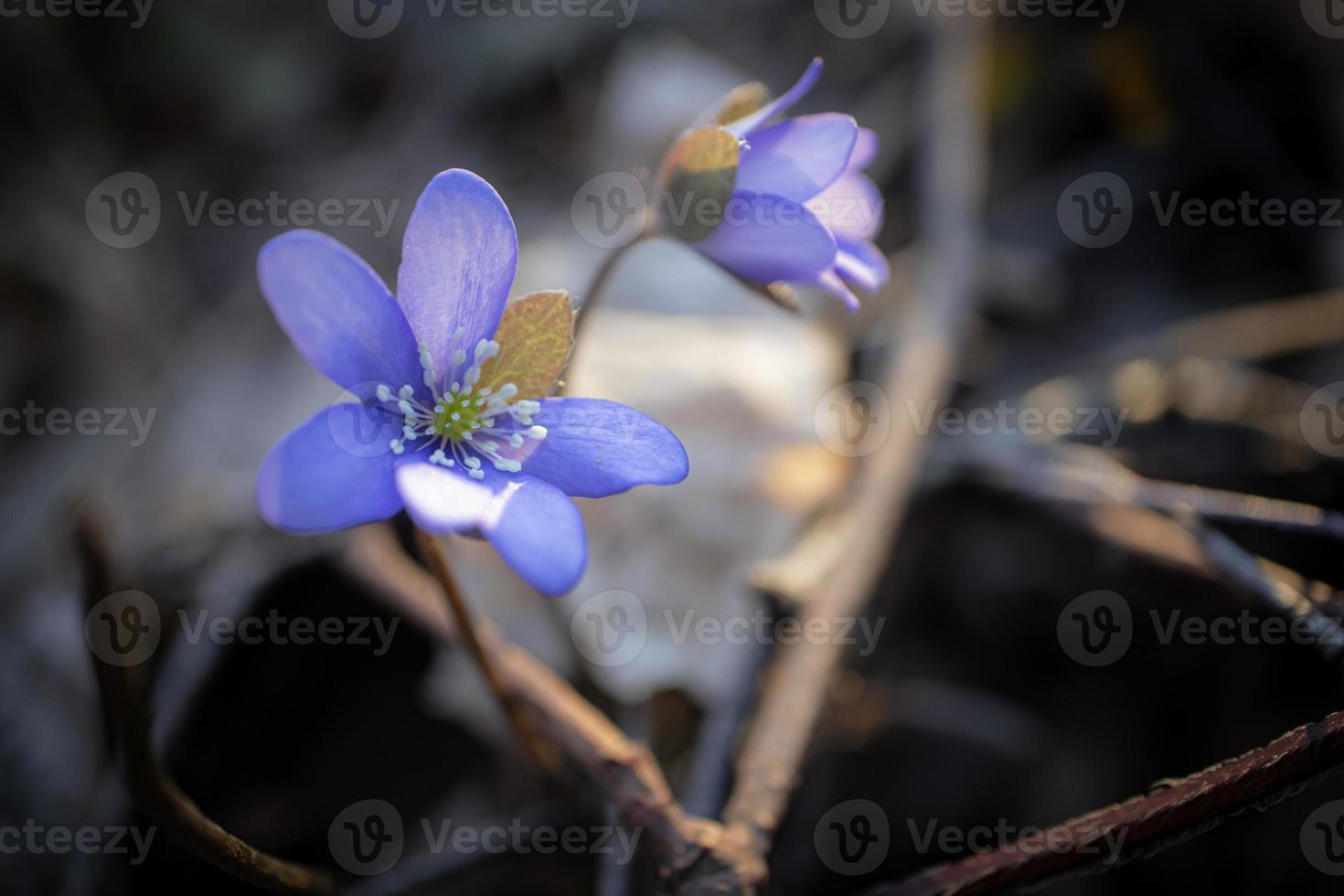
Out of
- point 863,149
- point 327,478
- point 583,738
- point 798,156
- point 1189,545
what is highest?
point 863,149

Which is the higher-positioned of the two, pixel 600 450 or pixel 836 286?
pixel 836 286

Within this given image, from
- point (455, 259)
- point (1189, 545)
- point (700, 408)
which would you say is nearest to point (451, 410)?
point (455, 259)

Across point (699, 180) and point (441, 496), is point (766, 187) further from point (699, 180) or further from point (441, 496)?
point (441, 496)

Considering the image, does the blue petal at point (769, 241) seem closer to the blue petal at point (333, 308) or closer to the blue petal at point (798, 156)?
the blue petal at point (798, 156)

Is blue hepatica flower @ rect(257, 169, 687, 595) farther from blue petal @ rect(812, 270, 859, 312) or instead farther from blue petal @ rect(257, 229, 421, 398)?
blue petal @ rect(812, 270, 859, 312)

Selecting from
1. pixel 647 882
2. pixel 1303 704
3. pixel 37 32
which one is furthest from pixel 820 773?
pixel 37 32

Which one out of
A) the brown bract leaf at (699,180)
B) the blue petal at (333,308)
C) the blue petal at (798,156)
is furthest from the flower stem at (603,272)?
the blue petal at (333,308)

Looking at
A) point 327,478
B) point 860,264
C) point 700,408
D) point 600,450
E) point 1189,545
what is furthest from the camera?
point 700,408

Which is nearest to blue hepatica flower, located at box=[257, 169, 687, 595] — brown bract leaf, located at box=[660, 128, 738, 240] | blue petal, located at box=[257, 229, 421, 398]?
blue petal, located at box=[257, 229, 421, 398]
